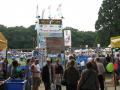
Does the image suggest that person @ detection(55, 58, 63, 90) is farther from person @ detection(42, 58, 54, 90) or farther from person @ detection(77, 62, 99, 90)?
person @ detection(77, 62, 99, 90)

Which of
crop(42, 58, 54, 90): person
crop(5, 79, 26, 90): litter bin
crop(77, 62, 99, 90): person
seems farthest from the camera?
crop(42, 58, 54, 90): person

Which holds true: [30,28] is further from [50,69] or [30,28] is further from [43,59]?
[50,69]

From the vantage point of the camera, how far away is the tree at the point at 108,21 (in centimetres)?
7444

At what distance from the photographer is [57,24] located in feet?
102

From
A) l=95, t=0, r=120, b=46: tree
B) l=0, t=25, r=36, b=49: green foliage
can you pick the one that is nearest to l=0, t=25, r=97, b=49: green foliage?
l=0, t=25, r=36, b=49: green foliage

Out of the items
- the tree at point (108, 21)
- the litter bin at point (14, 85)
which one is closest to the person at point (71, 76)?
the litter bin at point (14, 85)

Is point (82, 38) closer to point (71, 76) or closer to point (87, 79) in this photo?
point (71, 76)

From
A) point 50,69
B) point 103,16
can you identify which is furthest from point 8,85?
point 103,16

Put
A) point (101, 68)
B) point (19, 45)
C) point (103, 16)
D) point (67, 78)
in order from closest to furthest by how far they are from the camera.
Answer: point (67, 78), point (101, 68), point (103, 16), point (19, 45)

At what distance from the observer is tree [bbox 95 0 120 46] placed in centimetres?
7444

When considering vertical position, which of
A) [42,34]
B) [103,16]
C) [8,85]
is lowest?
[8,85]

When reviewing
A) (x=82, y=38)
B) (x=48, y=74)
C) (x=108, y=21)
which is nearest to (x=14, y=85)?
(x=48, y=74)

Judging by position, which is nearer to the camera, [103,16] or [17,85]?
[17,85]

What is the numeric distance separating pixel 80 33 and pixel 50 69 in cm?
14672
